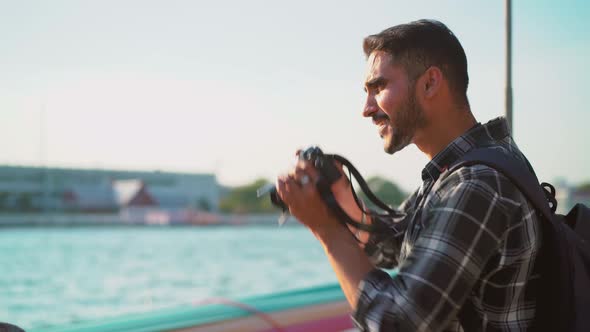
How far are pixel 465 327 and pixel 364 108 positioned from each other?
47 centimetres

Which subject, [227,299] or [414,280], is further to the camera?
[227,299]

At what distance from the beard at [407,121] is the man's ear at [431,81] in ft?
0.08

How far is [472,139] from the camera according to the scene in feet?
4.24

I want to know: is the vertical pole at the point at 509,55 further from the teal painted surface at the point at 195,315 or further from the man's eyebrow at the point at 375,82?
the man's eyebrow at the point at 375,82

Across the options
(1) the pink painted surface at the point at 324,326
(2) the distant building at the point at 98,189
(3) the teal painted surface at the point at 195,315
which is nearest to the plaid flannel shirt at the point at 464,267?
(3) the teal painted surface at the point at 195,315

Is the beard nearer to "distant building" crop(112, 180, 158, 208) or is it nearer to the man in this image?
the man

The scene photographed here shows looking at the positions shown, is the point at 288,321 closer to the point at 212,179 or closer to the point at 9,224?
the point at 9,224

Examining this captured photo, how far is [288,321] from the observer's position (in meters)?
2.22

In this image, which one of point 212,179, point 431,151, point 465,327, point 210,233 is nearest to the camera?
point 465,327

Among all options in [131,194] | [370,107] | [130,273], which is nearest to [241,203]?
[131,194]

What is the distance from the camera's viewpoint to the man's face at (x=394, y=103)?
1273 millimetres

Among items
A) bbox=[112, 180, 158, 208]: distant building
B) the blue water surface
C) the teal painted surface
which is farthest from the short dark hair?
bbox=[112, 180, 158, 208]: distant building

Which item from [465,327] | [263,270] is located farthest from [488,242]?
[263,270]

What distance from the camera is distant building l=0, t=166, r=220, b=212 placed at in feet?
135
